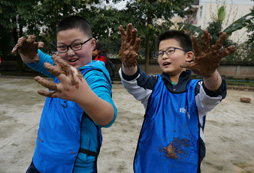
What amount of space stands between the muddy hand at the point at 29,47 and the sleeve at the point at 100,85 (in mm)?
567

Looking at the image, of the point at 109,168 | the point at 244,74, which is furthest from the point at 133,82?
the point at 244,74

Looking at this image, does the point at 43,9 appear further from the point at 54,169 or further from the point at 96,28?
the point at 54,169

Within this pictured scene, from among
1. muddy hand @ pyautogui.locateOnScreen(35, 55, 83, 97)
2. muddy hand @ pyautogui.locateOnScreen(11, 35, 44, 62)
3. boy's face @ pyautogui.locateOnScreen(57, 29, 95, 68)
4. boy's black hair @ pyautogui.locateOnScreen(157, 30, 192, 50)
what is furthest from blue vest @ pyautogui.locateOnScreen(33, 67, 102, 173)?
boy's black hair @ pyautogui.locateOnScreen(157, 30, 192, 50)

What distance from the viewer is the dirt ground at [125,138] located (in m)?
2.61

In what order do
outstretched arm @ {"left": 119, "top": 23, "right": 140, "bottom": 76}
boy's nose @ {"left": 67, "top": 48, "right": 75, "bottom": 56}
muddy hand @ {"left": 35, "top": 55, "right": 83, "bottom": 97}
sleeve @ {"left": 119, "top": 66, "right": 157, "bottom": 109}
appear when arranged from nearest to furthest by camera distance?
muddy hand @ {"left": 35, "top": 55, "right": 83, "bottom": 97} < outstretched arm @ {"left": 119, "top": 23, "right": 140, "bottom": 76} < boy's nose @ {"left": 67, "top": 48, "right": 75, "bottom": 56} < sleeve @ {"left": 119, "top": 66, "right": 157, "bottom": 109}

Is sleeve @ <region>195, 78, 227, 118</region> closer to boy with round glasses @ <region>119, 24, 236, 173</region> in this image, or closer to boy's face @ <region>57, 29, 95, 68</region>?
boy with round glasses @ <region>119, 24, 236, 173</region>

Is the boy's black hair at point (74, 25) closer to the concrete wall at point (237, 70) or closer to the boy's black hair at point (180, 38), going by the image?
the boy's black hair at point (180, 38)

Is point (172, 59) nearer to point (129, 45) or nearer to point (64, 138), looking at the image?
point (129, 45)

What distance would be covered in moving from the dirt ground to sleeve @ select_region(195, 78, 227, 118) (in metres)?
1.46

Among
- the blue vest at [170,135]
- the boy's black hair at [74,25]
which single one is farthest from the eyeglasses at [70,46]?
the blue vest at [170,135]

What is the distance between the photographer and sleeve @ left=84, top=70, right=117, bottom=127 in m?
1.02

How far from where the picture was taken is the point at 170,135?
4.72ft

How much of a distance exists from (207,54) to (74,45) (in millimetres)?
753

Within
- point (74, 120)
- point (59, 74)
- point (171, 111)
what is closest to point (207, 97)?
point (171, 111)
